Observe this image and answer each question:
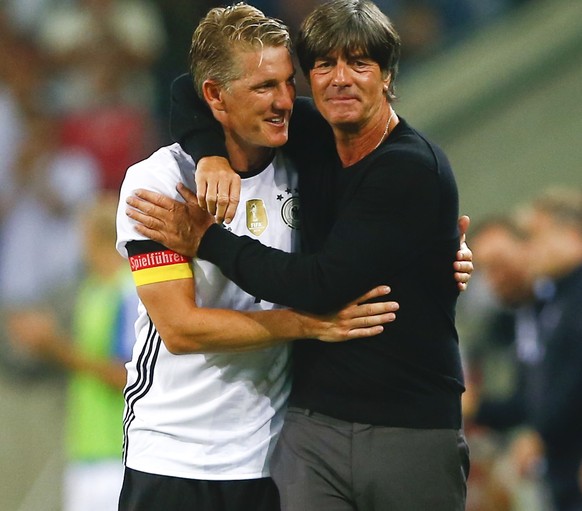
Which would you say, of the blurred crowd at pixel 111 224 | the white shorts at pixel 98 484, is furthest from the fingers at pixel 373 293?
the white shorts at pixel 98 484

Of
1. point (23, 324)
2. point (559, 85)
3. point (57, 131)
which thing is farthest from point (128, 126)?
point (559, 85)

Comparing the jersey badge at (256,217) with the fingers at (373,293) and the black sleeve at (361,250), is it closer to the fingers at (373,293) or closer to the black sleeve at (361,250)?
the black sleeve at (361,250)

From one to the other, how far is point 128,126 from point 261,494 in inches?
150

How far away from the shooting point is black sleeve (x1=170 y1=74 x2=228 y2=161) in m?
2.63

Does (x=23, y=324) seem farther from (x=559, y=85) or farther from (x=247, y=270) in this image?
(x=247, y=270)

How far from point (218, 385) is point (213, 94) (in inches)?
25.3

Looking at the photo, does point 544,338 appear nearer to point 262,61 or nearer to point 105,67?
point 262,61

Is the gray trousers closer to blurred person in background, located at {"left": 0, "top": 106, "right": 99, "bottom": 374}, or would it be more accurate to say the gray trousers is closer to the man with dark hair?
the man with dark hair

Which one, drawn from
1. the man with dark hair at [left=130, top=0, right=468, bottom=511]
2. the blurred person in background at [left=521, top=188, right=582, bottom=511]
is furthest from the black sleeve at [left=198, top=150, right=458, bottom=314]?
the blurred person in background at [left=521, top=188, right=582, bottom=511]

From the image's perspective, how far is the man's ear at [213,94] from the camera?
2656 millimetres

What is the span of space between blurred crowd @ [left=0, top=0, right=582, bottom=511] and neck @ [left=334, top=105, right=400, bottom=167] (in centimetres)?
230

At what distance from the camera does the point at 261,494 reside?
2656 mm

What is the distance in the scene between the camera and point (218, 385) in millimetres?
2643

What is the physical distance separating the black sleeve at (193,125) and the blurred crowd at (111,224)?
2025 millimetres
